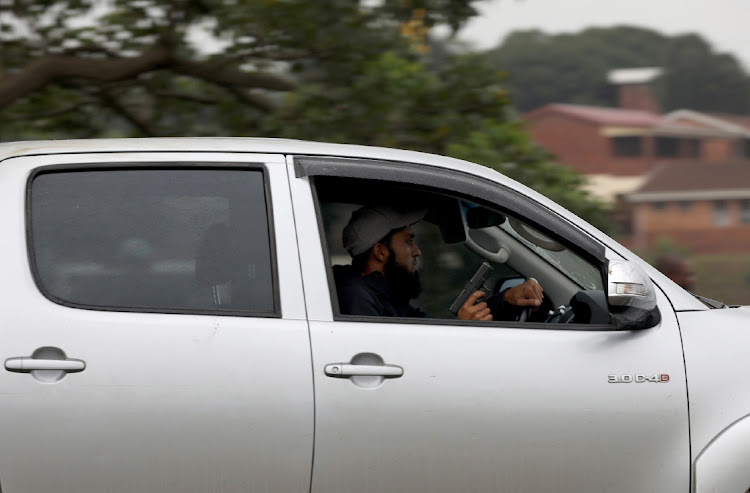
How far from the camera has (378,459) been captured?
299cm

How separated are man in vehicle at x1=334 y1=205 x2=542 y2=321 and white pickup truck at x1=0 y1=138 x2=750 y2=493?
1.27 ft

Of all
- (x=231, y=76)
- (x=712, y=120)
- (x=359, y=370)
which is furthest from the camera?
(x=712, y=120)

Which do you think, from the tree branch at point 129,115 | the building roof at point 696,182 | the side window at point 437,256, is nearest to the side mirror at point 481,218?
the side window at point 437,256

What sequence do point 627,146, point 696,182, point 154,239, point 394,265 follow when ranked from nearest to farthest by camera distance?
point 154,239 < point 394,265 < point 696,182 < point 627,146

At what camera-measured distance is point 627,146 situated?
45.7 meters

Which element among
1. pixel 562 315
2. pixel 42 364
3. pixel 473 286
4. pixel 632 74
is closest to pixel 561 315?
pixel 562 315

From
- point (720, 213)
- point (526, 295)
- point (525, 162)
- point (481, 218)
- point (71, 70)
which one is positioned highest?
point (720, 213)

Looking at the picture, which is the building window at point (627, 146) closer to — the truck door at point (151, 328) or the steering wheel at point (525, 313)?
the steering wheel at point (525, 313)

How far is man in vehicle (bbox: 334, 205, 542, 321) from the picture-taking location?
144 inches

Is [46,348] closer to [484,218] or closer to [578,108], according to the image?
[484,218]

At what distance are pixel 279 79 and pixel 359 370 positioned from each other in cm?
540

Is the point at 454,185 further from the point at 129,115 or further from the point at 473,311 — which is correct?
the point at 129,115

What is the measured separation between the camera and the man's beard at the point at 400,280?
3844 mm

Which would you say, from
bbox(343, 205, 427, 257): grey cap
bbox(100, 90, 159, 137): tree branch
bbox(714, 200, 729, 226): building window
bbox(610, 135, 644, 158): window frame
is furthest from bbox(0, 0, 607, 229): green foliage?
bbox(610, 135, 644, 158): window frame
